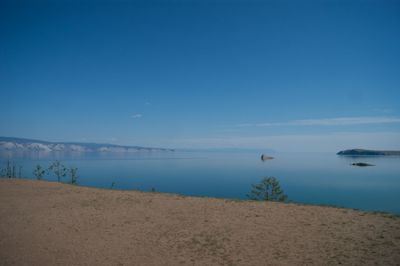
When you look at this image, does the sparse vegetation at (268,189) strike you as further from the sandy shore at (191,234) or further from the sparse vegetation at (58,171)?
the sparse vegetation at (58,171)

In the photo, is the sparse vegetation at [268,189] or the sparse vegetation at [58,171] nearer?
the sparse vegetation at [268,189]

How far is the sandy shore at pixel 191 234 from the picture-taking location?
932 centimetres

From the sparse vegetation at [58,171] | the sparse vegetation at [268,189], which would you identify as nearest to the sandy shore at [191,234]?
the sparse vegetation at [268,189]

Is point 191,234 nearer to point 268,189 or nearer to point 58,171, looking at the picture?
point 268,189

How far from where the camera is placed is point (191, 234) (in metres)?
11.9

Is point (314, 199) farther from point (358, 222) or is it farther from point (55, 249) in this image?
point (55, 249)

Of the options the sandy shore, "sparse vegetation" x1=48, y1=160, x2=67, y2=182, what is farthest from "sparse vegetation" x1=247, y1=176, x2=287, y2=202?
"sparse vegetation" x1=48, y1=160, x2=67, y2=182

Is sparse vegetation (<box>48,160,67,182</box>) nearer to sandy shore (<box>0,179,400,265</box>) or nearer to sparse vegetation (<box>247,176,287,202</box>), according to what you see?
sparse vegetation (<box>247,176,287,202</box>)

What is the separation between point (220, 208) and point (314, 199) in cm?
4570

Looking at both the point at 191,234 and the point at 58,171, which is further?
the point at 58,171

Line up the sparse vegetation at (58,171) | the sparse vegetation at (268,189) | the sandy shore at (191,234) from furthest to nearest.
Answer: the sparse vegetation at (58,171) < the sparse vegetation at (268,189) < the sandy shore at (191,234)

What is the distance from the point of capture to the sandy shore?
9320mm

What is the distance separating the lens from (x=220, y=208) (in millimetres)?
16781

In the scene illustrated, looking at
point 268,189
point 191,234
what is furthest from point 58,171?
point 191,234
